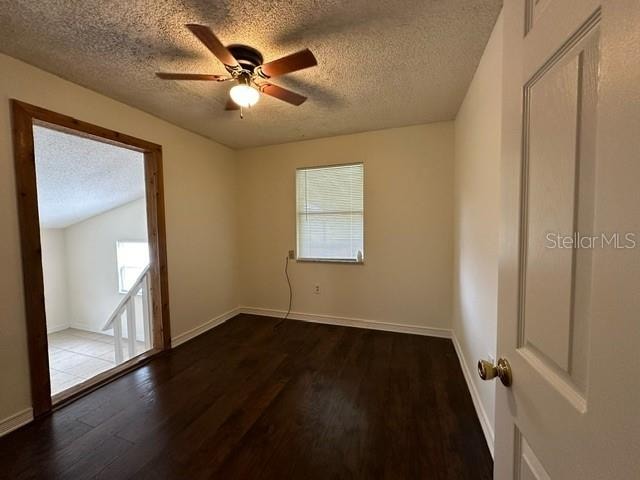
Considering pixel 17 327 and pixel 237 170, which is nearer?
pixel 17 327

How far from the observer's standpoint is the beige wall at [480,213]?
1.48 meters

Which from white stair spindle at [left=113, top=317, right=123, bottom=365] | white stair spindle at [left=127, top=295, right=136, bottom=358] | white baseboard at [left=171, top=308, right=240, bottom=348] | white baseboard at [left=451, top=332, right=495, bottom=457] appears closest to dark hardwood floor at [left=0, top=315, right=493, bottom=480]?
white baseboard at [left=451, top=332, right=495, bottom=457]

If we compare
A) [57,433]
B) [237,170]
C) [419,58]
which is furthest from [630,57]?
[237,170]

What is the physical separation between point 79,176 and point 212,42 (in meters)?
3.02

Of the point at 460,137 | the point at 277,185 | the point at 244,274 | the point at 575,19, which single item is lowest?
the point at 244,274

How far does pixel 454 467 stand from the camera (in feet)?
4.59

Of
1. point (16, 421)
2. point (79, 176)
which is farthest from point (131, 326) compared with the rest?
point (79, 176)

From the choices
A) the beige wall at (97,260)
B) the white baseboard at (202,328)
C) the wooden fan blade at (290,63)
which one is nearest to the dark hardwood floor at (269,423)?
the white baseboard at (202,328)

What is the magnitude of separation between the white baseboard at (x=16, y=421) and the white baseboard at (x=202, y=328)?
3.62ft

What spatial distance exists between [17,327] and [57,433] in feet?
2.38

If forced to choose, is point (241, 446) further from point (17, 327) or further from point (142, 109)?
point (142, 109)

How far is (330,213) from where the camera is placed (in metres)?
3.40

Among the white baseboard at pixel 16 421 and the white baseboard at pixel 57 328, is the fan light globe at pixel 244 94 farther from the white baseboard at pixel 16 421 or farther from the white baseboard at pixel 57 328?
the white baseboard at pixel 57 328

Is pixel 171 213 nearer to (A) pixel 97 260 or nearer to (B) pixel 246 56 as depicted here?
(B) pixel 246 56
